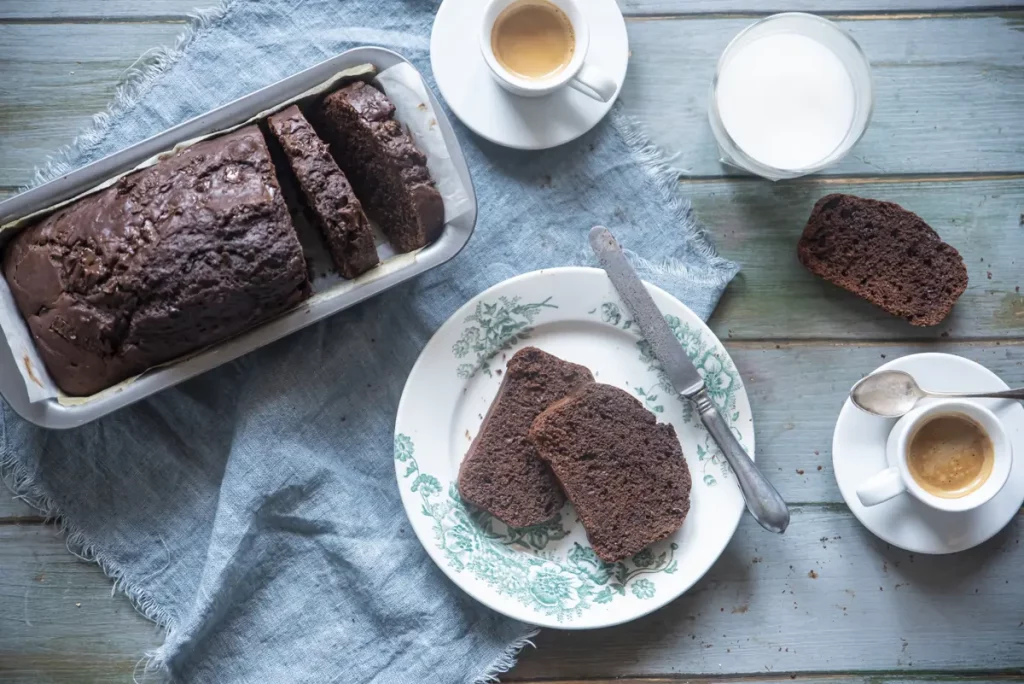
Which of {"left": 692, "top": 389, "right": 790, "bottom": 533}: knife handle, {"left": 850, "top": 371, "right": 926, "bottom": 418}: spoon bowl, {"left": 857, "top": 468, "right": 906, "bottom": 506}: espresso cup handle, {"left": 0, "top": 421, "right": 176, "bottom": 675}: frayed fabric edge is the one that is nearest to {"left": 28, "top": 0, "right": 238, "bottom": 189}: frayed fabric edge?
{"left": 0, "top": 421, "right": 176, "bottom": 675}: frayed fabric edge

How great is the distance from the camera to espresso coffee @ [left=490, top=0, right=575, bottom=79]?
7.20ft

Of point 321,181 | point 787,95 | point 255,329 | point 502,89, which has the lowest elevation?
point 787,95

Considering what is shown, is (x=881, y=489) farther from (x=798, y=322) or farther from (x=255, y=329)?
(x=255, y=329)

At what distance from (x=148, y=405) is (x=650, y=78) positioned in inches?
65.9

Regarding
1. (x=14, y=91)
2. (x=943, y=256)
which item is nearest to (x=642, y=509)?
(x=943, y=256)

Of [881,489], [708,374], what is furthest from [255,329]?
[881,489]

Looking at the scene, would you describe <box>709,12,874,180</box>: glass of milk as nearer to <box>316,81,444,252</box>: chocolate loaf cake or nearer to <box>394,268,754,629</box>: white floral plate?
<box>394,268,754,629</box>: white floral plate

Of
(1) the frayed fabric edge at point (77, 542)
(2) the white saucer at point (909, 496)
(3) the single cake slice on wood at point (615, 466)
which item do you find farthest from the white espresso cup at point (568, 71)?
(1) the frayed fabric edge at point (77, 542)

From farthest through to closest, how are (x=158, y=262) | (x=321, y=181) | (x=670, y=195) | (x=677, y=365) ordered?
(x=670, y=195), (x=677, y=365), (x=321, y=181), (x=158, y=262)

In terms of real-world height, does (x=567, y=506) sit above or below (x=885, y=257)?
below

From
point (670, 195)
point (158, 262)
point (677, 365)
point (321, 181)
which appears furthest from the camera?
point (670, 195)

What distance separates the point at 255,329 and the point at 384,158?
52cm

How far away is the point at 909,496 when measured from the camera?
220 cm

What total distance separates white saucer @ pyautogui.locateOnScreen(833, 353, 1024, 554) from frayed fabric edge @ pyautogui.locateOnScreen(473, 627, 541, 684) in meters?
0.95
